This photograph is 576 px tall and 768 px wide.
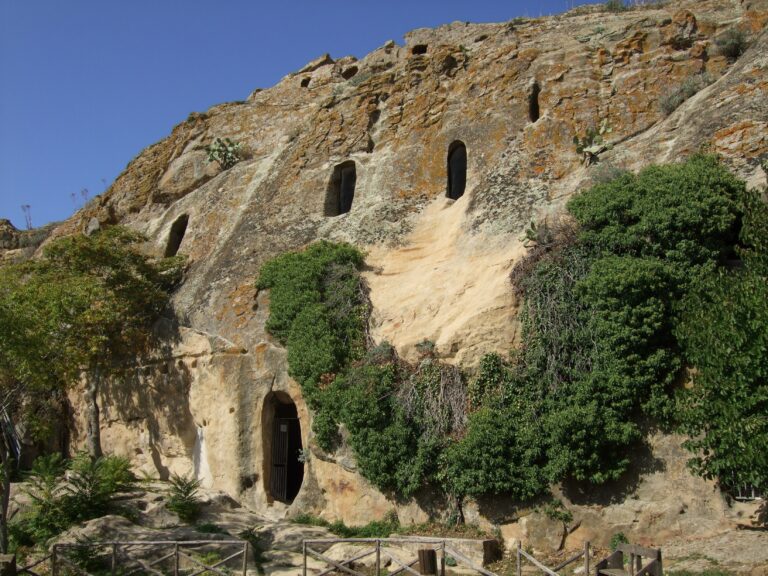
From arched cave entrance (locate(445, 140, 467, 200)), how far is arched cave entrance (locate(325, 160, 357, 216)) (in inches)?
116

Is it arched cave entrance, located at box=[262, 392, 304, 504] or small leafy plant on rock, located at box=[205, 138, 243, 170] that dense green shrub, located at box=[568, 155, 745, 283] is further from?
small leafy plant on rock, located at box=[205, 138, 243, 170]

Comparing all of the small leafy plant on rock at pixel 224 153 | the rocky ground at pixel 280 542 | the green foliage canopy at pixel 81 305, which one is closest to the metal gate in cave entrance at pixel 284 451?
the rocky ground at pixel 280 542

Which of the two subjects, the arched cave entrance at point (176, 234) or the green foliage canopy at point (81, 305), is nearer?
the green foliage canopy at point (81, 305)

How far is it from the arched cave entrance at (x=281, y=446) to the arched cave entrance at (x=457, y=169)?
7260 millimetres

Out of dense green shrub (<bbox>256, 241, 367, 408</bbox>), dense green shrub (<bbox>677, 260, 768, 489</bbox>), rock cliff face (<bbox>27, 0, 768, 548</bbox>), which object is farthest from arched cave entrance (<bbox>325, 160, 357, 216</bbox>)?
dense green shrub (<bbox>677, 260, 768, 489</bbox>)

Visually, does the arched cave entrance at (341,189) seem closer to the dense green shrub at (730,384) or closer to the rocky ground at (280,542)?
the rocky ground at (280,542)

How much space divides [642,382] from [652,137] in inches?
263

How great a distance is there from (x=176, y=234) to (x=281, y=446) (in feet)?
33.5

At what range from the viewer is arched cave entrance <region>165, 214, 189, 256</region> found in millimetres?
25656

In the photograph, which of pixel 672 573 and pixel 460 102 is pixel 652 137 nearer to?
pixel 460 102

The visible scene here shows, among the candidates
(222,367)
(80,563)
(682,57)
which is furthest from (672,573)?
(682,57)

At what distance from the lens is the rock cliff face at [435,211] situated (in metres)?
15.5

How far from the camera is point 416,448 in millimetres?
15109

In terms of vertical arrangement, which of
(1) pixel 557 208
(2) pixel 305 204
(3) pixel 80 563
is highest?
(2) pixel 305 204
